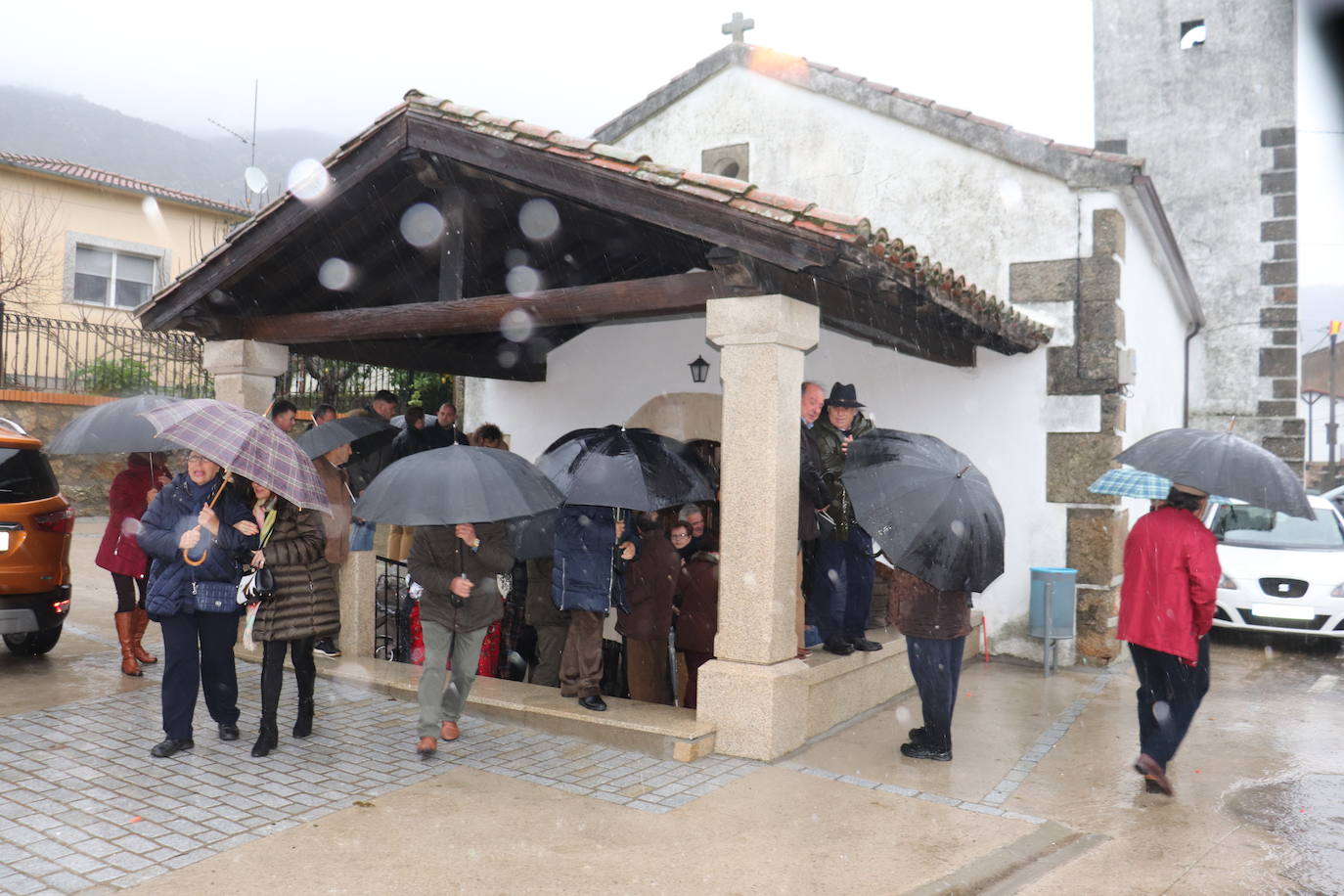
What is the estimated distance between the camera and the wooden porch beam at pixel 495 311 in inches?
229

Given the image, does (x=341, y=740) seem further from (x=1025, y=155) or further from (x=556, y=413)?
(x=1025, y=155)

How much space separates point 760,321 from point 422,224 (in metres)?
3.13

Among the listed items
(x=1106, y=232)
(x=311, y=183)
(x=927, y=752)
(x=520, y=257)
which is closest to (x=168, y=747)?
(x=311, y=183)

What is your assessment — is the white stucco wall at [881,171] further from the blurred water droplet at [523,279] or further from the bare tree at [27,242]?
the bare tree at [27,242]

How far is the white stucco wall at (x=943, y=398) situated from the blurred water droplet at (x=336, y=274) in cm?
308

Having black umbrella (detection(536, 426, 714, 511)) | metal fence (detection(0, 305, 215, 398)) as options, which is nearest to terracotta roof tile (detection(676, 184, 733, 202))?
black umbrella (detection(536, 426, 714, 511))

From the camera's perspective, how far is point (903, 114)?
963 cm

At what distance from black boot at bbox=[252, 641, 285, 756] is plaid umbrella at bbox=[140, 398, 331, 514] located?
0.90m

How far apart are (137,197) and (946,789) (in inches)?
841

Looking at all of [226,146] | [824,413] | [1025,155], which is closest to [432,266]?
[824,413]

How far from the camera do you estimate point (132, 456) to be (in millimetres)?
7000

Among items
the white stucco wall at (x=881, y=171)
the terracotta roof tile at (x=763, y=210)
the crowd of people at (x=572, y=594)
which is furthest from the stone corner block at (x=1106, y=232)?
the terracotta roof tile at (x=763, y=210)

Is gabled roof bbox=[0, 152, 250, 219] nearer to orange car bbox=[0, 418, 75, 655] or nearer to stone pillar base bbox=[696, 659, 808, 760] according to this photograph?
orange car bbox=[0, 418, 75, 655]

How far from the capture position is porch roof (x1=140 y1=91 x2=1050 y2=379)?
540 cm
